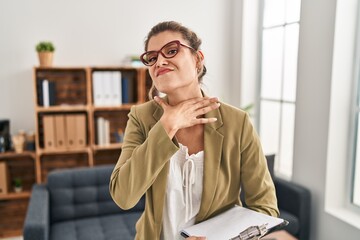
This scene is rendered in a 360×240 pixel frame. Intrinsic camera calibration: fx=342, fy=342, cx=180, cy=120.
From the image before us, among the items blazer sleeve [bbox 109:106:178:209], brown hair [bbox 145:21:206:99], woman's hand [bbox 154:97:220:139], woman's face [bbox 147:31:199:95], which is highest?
brown hair [bbox 145:21:206:99]

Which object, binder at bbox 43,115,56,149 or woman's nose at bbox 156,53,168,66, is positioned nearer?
woman's nose at bbox 156,53,168,66

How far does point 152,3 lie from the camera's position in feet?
11.8

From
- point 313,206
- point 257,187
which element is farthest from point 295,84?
point 257,187

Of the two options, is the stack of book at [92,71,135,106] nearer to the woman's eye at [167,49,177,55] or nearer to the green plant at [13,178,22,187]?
the green plant at [13,178,22,187]

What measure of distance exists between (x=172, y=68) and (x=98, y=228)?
6.97ft

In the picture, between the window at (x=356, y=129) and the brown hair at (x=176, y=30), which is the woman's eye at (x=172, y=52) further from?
the window at (x=356, y=129)

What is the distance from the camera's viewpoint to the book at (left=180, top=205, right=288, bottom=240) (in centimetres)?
93

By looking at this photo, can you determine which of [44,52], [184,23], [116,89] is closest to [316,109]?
[184,23]

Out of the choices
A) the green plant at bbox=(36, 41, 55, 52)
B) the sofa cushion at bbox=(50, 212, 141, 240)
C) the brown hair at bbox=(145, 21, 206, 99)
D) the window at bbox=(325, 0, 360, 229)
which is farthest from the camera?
the green plant at bbox=(36, 41, 55, 52)

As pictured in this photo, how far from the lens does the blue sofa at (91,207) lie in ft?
8.59

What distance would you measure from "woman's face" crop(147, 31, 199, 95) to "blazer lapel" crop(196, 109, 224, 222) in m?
0.14

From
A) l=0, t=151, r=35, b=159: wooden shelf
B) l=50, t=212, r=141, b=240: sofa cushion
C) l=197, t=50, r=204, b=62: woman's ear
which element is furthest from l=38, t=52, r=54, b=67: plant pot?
l=197, t=50, r=204, b=62: woman's ear

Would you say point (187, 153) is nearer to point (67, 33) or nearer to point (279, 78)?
point (279, 78)

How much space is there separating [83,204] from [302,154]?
190cm
